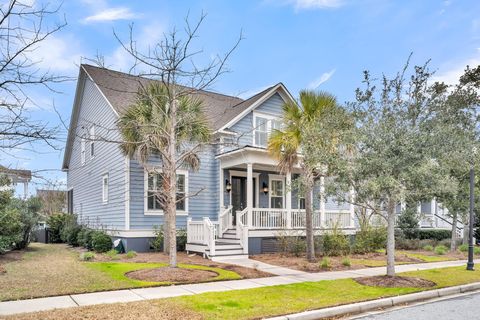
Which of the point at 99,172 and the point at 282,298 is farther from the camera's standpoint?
the point at 99,172

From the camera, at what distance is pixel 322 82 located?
1434 centimetres

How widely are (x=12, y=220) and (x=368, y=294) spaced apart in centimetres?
1186

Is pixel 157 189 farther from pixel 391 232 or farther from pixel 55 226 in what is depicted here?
pixel 55 226

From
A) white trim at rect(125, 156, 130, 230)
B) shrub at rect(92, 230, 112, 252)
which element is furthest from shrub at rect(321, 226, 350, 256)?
shrub at rect(92, 230, 112, 252)

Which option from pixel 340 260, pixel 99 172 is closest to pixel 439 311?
pixel 340 260

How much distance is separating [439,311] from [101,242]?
12086 mm

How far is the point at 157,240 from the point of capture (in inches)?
623

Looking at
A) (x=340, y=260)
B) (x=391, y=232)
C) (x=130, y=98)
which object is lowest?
(x=340, y=260)

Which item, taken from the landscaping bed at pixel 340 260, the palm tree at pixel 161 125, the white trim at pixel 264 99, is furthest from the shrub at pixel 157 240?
the white trim at pixel 264 99

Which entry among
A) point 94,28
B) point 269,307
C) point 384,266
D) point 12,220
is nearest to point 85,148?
point 12,220

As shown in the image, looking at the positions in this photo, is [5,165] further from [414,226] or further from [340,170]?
[414,226]

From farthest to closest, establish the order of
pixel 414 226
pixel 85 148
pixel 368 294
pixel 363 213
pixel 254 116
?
pixel 414 226 < pixel 85 148 < pixel 254 116 < pixel 363 213 < pixel 368 294

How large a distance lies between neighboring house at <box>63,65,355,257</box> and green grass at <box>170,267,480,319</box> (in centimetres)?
542

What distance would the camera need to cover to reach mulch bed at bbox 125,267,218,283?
9617mm
